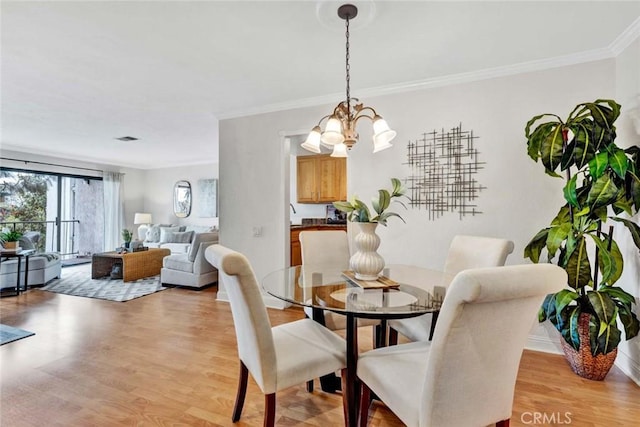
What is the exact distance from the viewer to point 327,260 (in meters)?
2.63

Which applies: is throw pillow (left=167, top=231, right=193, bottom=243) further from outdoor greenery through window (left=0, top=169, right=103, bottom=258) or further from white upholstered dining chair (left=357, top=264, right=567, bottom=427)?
white upholstered dining chair (left=357, top=264, right=567, bottom=427)

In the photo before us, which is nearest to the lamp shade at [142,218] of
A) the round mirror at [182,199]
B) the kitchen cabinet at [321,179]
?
the round mirror at [182,199]

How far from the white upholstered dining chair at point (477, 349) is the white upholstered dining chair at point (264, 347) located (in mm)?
396

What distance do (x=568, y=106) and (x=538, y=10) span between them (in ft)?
3.28

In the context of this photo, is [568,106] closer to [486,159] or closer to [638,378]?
[486,159]

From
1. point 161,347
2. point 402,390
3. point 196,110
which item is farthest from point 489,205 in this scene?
point 196,110

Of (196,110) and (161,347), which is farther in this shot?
(196,110)

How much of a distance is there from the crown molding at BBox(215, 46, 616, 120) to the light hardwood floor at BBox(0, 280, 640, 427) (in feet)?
7.84

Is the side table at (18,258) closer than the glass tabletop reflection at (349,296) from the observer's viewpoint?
No

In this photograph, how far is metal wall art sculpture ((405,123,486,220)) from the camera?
2838 mm

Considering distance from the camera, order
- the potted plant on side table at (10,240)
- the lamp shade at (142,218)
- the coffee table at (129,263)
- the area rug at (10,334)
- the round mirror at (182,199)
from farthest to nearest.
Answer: the round mirror at (182,199) → the lamp shade at (142,218) → the coffee table at (129,263) → the potted plant on side table at (10,240) → the area rug at (10,334)

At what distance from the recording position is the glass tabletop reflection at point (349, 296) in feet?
4.64

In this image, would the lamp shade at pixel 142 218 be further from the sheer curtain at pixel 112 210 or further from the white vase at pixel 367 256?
the white vase at pixel 367 256

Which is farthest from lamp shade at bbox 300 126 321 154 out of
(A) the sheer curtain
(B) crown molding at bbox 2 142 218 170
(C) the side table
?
(A) the sheer curtain
